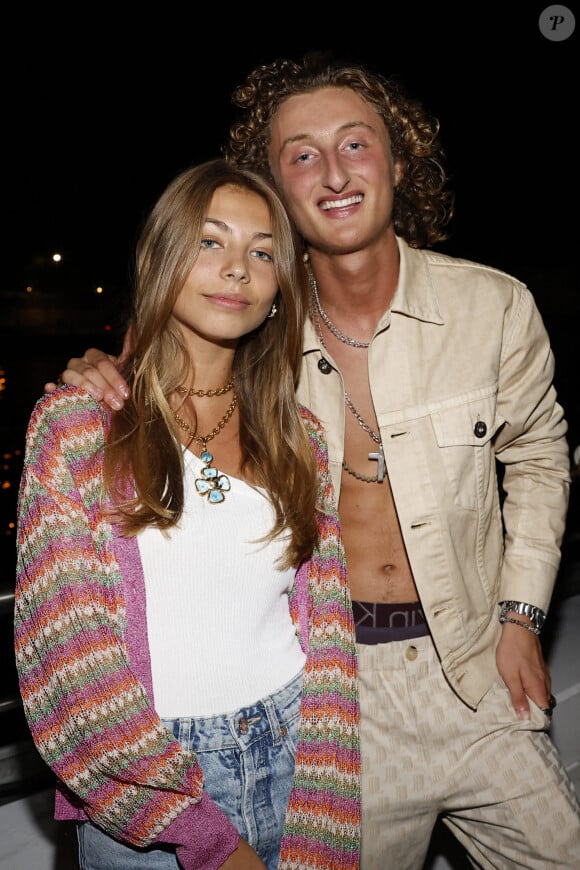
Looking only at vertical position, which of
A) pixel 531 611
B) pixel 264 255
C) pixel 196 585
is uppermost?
pixel 264 255

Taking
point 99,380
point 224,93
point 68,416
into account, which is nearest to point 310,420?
point 99,380

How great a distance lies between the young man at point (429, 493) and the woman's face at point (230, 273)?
0.36 m

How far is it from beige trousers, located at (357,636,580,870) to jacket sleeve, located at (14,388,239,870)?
81cm

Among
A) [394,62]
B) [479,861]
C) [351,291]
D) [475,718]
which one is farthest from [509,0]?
[479,861]

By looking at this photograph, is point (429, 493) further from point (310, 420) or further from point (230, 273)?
point (230, 273)

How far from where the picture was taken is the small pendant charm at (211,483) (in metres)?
1.69

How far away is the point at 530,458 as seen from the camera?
2340mm

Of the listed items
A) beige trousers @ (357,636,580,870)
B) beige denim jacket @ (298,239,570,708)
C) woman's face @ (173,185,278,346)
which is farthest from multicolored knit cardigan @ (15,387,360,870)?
beige denim jacket @ (298,239,570,708)

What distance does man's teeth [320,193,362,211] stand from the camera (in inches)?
86.0

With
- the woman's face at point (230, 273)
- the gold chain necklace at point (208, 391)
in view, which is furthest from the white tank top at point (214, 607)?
the woman's face at point (230, 273)

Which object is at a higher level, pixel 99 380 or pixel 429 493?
pixel 99 380

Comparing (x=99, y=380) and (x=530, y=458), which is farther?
(x=530, y=458)

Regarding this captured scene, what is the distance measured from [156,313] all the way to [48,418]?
0.43 m

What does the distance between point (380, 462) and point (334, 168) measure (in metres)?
0.94
